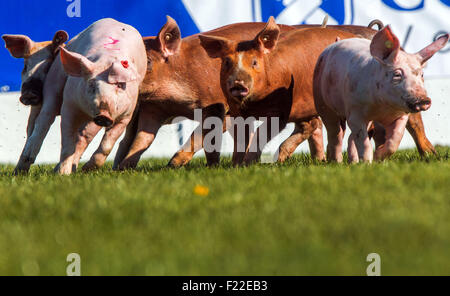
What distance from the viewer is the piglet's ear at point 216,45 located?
5.83 m

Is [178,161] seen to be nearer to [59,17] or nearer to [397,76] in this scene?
[397,76]

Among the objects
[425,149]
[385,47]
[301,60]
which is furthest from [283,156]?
[385,47]

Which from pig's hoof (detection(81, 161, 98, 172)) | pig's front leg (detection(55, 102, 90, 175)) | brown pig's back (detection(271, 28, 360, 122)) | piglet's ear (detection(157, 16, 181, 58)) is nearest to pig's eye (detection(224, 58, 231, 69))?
brown pig's back (detection(271, 28, 360, 122))

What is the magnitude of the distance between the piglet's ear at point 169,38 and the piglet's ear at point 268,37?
2.95 ft

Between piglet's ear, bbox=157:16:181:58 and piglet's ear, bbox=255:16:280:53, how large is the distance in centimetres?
90

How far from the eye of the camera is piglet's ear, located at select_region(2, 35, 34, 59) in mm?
6371

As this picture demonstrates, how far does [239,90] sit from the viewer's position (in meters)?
5.57

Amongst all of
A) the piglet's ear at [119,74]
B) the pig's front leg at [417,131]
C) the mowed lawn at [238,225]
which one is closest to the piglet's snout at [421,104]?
the mowed lawn at [238,225]

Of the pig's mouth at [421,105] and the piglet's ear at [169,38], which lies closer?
the pig's mouth at [421,105]

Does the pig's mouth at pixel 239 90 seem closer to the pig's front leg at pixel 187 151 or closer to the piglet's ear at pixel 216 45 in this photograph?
the piglet's ear at pixel 216 45

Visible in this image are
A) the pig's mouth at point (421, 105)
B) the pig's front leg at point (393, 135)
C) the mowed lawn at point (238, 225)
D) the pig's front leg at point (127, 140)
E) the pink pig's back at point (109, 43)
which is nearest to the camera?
the mowed lawn at point (238, 225)

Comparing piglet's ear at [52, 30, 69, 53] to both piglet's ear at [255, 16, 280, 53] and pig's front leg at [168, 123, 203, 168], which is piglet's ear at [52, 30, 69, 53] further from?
piglet's ear at [255, 16, 280, 53]

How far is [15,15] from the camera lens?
8984 millimetres

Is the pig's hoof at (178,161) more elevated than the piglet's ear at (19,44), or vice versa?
the piglet's ear at (19,44)
